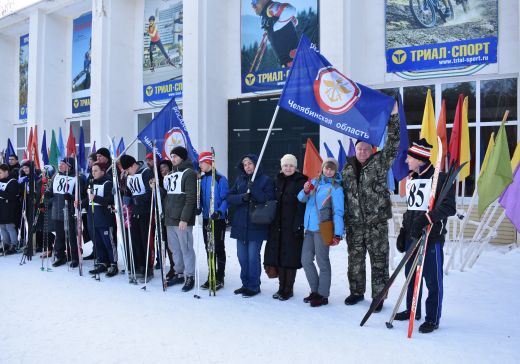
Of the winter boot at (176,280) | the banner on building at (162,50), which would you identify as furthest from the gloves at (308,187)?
the banner on building at (162,50)

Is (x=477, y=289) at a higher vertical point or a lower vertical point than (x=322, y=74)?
lower

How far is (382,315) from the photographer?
4855 millimetres

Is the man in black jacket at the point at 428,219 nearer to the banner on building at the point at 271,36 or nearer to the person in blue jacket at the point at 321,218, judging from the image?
the person in blue jacket at the point at 321,218

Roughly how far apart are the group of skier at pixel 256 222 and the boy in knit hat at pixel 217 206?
13 millimetres

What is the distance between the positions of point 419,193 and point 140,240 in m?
4.12

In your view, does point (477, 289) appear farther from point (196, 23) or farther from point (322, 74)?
point (196, 23)

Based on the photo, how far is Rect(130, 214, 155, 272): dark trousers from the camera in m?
6.58

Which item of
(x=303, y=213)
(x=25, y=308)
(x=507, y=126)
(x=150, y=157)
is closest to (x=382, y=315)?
(x=303, y=213)

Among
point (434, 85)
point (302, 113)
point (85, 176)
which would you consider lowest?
point (85, 176)

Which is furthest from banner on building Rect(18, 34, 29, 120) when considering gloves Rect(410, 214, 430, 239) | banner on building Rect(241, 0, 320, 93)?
gloves Rect(410, 214, 430, 239)

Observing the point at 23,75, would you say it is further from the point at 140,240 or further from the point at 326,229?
the point at 326,229

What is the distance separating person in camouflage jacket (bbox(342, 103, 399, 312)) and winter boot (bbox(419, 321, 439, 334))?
0.74 metres

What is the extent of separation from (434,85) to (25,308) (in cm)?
916

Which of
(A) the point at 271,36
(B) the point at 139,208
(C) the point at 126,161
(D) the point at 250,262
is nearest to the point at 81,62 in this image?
(A) the point at 271,36
